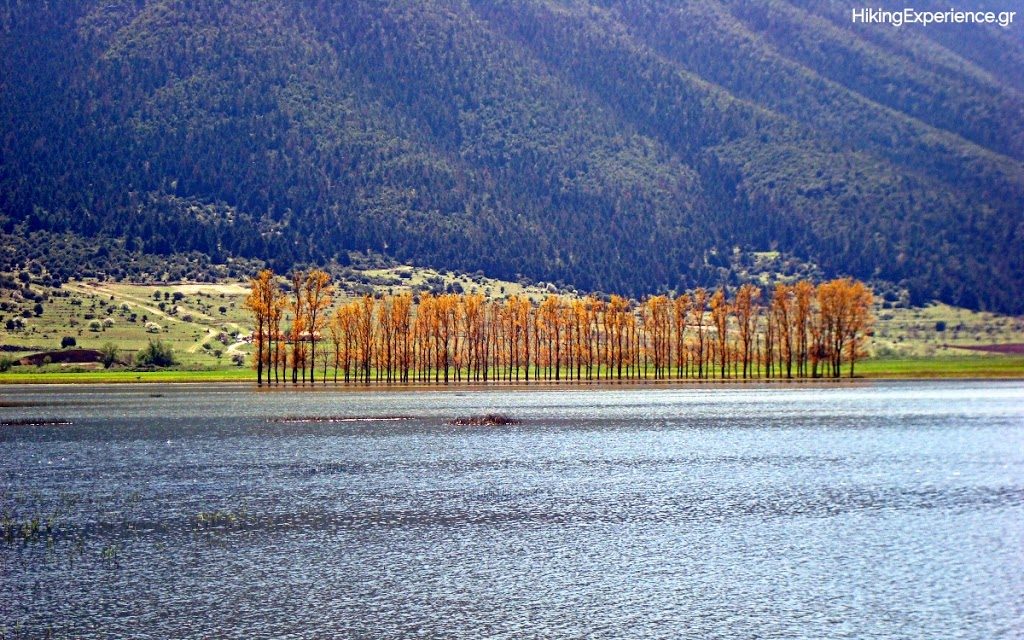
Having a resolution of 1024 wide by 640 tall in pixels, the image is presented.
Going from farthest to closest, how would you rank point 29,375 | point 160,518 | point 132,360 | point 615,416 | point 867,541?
point 132,360 → point 29,375 → point 615,416 → point 160,518 → point 867,541

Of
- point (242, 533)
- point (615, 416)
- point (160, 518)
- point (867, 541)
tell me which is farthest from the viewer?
point (615, 416)

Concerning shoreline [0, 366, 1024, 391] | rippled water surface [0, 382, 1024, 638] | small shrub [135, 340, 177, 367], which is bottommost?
rippled water surface [0, 382, 1024, 638]

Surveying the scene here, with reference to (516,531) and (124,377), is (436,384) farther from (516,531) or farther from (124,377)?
(516,531)

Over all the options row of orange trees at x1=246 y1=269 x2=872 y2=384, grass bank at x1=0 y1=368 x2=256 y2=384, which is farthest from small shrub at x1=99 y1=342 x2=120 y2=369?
row of orange trees at x1=246 y1=269 x2=872 y2=384

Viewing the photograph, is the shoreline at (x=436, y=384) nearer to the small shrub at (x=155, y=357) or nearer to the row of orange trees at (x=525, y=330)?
the row of orange trees at (x=525, y=330)

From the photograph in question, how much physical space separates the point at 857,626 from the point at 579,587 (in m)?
8.44

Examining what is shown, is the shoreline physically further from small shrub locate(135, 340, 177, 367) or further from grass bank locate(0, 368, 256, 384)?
small shrub locate(135, 340, 177, 367)

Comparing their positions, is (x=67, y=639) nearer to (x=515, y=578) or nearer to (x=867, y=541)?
(x=515, y=578)

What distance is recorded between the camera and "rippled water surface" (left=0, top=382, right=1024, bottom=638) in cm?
3372

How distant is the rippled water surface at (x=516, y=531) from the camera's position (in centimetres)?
3372

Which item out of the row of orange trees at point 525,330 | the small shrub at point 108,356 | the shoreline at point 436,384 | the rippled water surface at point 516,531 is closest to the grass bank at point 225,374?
the shoreline at point 436,384

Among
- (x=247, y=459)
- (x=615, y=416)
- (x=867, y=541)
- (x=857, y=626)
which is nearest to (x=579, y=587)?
(x=857, y=626)

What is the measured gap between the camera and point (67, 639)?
31.7 m

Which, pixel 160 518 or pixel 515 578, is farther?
pixel 160 518
